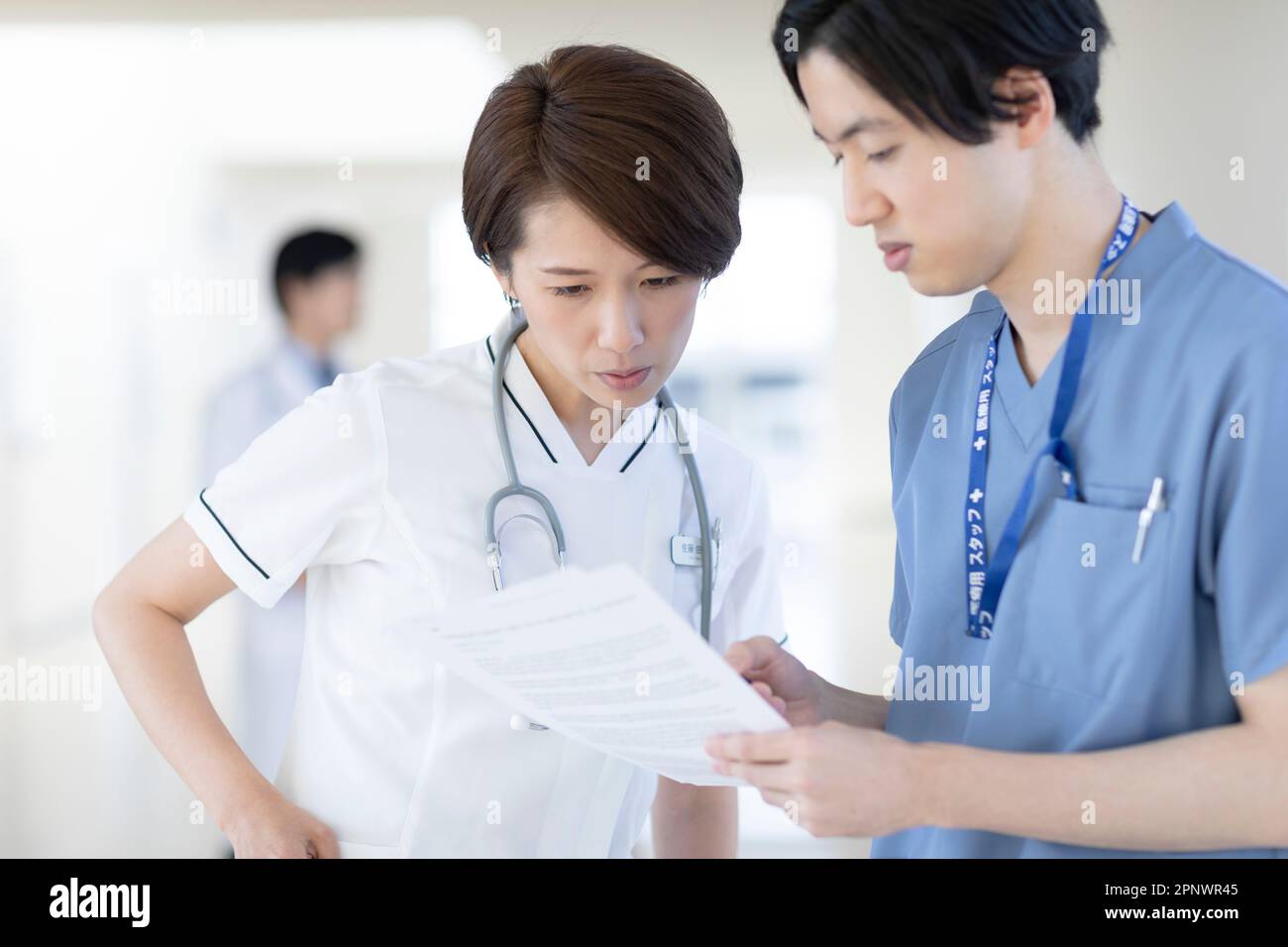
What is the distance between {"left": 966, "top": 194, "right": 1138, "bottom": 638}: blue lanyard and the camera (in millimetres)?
872

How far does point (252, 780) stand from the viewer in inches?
41.9

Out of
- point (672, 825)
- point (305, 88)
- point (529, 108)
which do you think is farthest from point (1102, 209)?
point (305, 88)

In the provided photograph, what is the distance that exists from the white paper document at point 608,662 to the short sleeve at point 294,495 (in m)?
0.31

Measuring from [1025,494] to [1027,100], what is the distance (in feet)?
0.95

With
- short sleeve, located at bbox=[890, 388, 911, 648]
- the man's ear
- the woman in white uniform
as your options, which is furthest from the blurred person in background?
the man's ear

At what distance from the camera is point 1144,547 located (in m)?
0.81

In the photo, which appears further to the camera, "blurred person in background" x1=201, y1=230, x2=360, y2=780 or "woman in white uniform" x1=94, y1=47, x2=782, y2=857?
"blurred person in background" x1=201, y1=230, x2=360, y2=780

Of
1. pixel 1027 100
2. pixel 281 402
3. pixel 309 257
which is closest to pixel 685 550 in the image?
pixel 1027 100

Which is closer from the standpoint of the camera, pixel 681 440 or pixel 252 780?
pixel 252 780

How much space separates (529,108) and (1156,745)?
0.77 metres

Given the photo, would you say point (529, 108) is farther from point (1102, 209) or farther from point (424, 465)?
point (1102, 209)

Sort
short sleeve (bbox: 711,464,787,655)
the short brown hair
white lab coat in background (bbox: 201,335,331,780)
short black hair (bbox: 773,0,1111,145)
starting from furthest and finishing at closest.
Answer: white lab coat in background (bbox: 201,335,331,780) < short sleeve (bbox: 711,464,787,655) < the short brown hair < short black hair (bbox: 773,0,1111,145)

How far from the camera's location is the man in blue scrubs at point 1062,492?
0.77 metres

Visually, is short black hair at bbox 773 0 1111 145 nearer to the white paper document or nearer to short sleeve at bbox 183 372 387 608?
the white paper document
